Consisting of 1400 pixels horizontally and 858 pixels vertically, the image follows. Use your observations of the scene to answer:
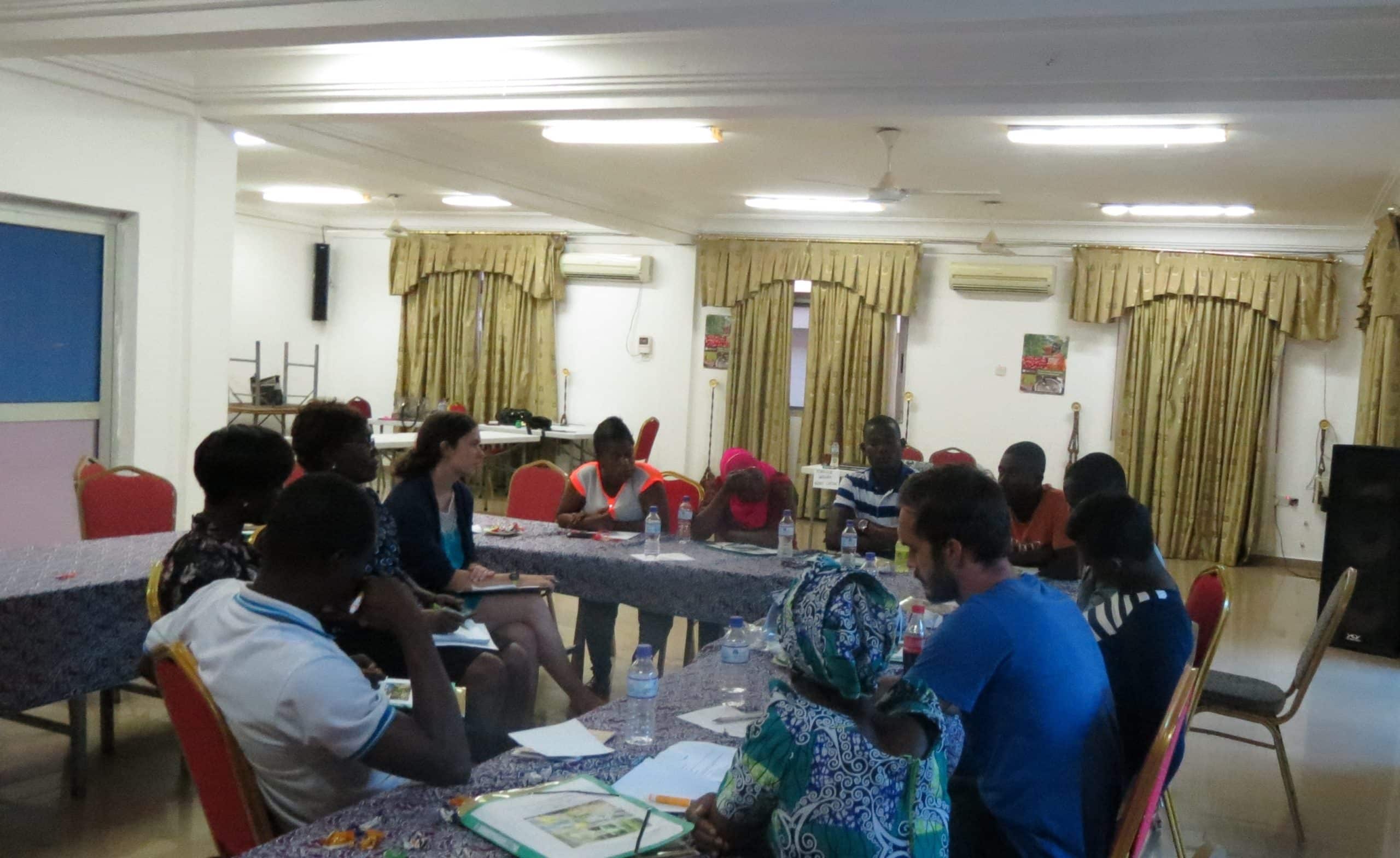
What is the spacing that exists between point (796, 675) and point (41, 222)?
5.39 m

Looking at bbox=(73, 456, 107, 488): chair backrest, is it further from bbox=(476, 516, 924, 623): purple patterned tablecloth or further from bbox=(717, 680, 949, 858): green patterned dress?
bbox=(717, 680, 949, 858): green patterned dress

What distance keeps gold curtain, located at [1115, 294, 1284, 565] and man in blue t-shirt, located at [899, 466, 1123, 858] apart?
310 inches

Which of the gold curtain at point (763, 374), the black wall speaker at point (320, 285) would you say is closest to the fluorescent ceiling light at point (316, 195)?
the black wall speaker at point (320, 285)

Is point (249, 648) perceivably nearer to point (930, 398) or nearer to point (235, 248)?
point (930, 398)

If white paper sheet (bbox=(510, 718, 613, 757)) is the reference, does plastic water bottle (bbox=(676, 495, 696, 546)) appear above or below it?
above

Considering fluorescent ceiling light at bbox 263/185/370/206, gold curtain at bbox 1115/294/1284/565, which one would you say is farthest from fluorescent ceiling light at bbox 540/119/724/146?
gold curtain at bbox 1115/294/1284/565

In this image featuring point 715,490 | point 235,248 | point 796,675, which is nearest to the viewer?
point 796,675

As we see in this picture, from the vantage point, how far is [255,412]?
390 inches

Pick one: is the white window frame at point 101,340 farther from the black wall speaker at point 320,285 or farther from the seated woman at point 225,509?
the black wall speaker at point 320,285

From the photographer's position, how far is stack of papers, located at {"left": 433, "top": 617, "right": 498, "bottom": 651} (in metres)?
3.19

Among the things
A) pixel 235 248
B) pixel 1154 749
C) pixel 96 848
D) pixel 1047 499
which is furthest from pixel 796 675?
pixel 235 248

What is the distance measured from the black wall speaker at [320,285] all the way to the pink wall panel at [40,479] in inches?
253

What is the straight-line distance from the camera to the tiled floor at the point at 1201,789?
3.12 metres

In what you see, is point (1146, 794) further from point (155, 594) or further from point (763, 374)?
point (763, 374)
